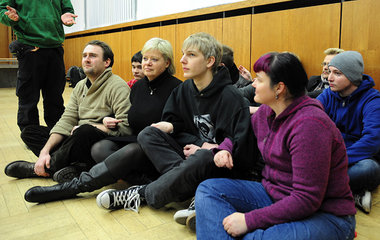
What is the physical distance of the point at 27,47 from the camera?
106 inches

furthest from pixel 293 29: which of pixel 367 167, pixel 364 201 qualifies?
pixel 364 201

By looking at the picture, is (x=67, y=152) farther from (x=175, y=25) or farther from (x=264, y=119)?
(x=175, y=25)

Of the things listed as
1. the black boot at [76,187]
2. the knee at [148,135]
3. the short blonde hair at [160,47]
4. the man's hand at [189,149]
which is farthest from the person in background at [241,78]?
the black boot at [76,187]

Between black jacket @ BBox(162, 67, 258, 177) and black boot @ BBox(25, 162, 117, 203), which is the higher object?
black jacket @ BBox(162, 67, 258, 177)

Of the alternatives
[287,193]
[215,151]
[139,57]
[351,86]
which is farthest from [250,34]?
[287,193]

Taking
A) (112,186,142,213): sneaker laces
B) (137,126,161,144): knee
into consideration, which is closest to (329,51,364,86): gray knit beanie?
(137,126,161,144): knee

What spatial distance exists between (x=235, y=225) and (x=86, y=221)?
0.81 metres

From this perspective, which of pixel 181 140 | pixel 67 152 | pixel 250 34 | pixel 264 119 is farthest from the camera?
pixel 250 34

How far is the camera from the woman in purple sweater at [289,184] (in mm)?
977

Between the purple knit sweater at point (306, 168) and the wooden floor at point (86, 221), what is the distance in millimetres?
472

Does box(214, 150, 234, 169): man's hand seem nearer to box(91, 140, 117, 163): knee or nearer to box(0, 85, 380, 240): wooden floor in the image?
box(0, 85, 380, 240): wooden floor

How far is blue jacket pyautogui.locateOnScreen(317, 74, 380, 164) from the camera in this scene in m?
1.70

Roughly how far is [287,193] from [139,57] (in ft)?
5.81

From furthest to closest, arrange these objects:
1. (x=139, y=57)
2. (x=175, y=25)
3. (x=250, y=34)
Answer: (x=175, y=25) → (x=250, y=34) → (x=139, y=57)
